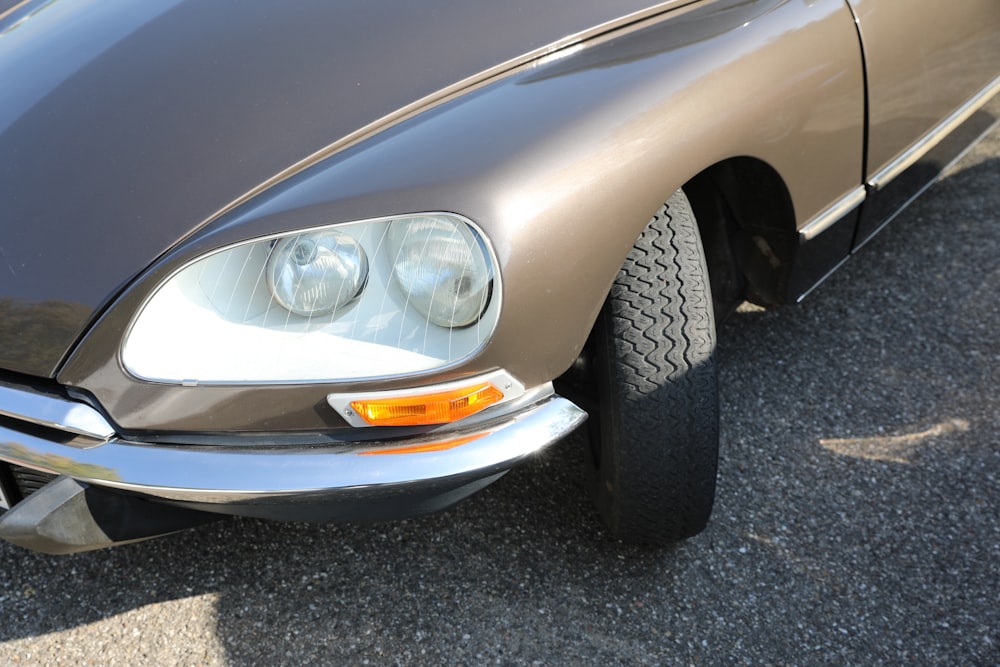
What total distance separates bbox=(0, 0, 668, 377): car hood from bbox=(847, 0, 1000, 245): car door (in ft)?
2.14

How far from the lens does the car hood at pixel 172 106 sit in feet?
4.77

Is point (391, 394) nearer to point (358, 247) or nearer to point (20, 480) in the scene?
point (358, 247)

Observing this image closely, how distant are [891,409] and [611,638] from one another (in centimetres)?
106

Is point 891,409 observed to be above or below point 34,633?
below

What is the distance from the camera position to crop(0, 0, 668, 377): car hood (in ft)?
4.77

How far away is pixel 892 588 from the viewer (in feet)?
6.31

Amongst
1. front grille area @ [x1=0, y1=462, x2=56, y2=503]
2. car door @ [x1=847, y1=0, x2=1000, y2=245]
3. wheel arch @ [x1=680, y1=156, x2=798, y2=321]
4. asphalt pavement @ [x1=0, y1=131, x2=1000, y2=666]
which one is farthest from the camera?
car door @ [x1=847, y1=0, x2=1000, y2=245]

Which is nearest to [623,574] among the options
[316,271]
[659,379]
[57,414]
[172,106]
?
[659,379]

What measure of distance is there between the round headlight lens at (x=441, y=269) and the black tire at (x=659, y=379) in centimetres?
36

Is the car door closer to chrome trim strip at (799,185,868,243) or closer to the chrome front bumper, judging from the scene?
chrome trim strip at (799,185,868,243)

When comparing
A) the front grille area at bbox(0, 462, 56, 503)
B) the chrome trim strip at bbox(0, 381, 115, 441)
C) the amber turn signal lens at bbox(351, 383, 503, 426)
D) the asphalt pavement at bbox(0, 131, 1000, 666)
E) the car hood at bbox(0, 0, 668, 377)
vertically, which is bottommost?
A: the asphalt pavement at bbox(0, 131, 1000, 666)

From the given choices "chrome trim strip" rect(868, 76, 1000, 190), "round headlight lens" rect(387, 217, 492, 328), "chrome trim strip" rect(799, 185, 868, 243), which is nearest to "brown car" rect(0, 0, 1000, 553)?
"round headlight lens" rect(387, 217, 492, 328)

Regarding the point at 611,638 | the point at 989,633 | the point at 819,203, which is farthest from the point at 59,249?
the point at 989,633

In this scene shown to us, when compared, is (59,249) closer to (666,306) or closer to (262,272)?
(262,272)
